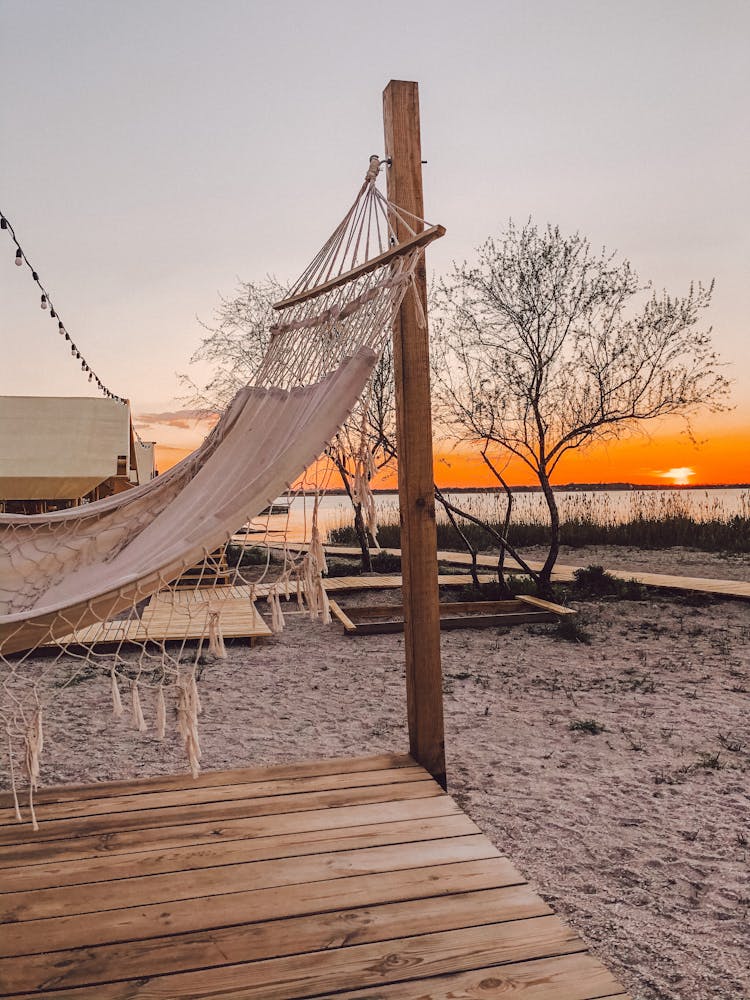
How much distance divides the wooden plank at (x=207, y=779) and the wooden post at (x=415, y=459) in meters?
0.14

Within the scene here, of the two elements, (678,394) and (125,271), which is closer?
(125,271)

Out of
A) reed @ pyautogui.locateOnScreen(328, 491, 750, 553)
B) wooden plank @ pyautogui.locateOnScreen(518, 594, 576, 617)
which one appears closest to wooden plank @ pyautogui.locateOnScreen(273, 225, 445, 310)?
wooden plank @ pyautogui.locateOnScreen(518, 594, 576, 617)

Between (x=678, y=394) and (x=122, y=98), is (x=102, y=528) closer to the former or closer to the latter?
(x=122, y=98)

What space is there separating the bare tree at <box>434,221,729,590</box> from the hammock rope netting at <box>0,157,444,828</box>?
14.0ft

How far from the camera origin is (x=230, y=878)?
1.37m

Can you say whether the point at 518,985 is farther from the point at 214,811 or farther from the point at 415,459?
the point at 415,459

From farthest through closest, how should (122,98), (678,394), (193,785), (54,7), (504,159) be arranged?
1. (678,394)
2. (504,159)
3. (122,98)
4. (54,7)
5. (193,785)

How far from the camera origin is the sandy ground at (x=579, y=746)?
66.4 inches

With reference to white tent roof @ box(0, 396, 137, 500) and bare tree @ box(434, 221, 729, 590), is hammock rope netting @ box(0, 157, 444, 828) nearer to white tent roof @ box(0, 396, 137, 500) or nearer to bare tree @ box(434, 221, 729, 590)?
bare tree @ box(434, 221, 729, 590)

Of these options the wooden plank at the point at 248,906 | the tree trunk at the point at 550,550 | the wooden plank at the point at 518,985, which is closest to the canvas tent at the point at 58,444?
the tree trunk at the point at 550,550

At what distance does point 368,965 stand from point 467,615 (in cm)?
424

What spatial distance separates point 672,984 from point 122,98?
17.5ft

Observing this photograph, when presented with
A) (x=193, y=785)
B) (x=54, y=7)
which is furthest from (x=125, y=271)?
(x=193, y=785)

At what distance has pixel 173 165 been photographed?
489 centimetres
